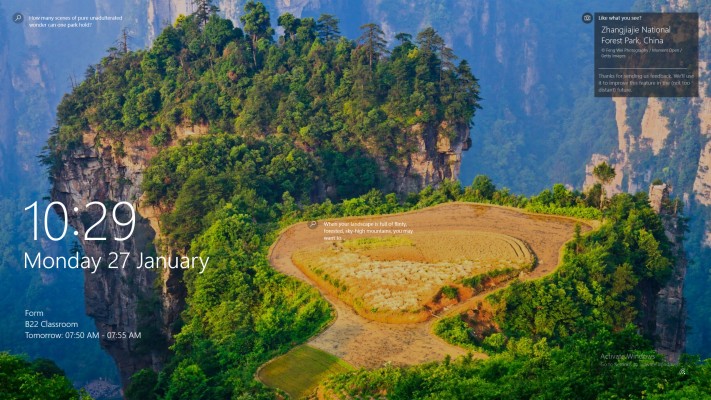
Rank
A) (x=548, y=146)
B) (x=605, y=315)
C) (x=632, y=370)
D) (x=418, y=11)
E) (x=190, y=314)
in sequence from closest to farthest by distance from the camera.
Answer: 1. (x=632, y=370)
2. (x=605, y=315)
3. (x=190, y=314)
4. (x=548, y=146)
5. (x=418, y=11)

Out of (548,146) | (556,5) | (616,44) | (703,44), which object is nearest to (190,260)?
(616,44)

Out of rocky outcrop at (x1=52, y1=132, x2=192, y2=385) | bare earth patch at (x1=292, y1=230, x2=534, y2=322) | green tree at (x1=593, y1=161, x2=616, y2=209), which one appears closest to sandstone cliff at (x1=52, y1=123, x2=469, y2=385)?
rocky outcrop at (x1=52, y1=132, x2=192, y2=385)

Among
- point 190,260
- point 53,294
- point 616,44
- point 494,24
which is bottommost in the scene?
point 53,294

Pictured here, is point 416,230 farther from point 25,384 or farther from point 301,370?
point 25,384

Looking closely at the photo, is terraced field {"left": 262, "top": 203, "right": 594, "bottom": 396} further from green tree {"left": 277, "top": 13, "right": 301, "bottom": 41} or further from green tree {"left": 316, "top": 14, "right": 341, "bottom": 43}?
green tree {"left": 277, "top": 13, "right": 301, "bottom": 41}

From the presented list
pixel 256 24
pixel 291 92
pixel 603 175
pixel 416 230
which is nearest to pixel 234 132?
pixel 291 92

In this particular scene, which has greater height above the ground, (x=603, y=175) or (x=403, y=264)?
(x=603, y=175)

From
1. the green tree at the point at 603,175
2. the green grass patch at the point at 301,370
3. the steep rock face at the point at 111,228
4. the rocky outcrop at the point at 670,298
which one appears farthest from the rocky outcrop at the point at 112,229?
the rocky outcrop at the point at 670,298

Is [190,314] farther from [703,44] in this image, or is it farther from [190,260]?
[703,44]
